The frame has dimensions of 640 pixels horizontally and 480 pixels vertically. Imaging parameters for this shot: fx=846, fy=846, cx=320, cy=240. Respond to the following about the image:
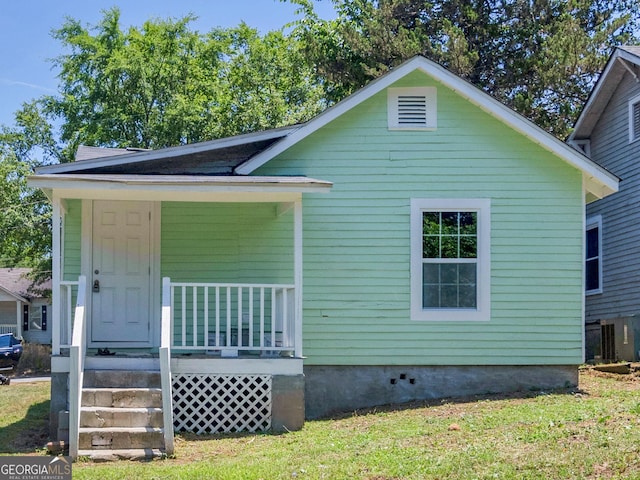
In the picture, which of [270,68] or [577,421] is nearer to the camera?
[577,421]

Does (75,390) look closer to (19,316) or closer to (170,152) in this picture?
(170,152)

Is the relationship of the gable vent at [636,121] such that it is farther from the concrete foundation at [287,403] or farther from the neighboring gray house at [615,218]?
the concrete foundation at [287,403]

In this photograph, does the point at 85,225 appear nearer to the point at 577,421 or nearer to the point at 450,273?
the point at 450,273

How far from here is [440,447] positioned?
820cm

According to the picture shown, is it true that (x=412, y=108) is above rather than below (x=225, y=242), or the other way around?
above

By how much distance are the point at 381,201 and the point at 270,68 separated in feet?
70.5

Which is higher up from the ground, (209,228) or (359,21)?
(359,21)

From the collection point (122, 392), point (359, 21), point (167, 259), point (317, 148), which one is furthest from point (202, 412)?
point (359, 21)

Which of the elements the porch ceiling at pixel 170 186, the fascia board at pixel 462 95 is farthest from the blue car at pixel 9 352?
the fascia board at pixel 462 95

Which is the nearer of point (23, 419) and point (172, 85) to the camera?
point (23, 419)

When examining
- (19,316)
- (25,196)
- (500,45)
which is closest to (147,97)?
(25,196)

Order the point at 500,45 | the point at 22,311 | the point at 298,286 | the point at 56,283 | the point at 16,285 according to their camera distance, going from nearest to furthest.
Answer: the point at 56,283
the point at 298,286
the point at 500,45
the point at 22,311
the point at 16,285

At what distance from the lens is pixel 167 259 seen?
1199 cm

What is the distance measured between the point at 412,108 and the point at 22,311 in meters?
33.2
